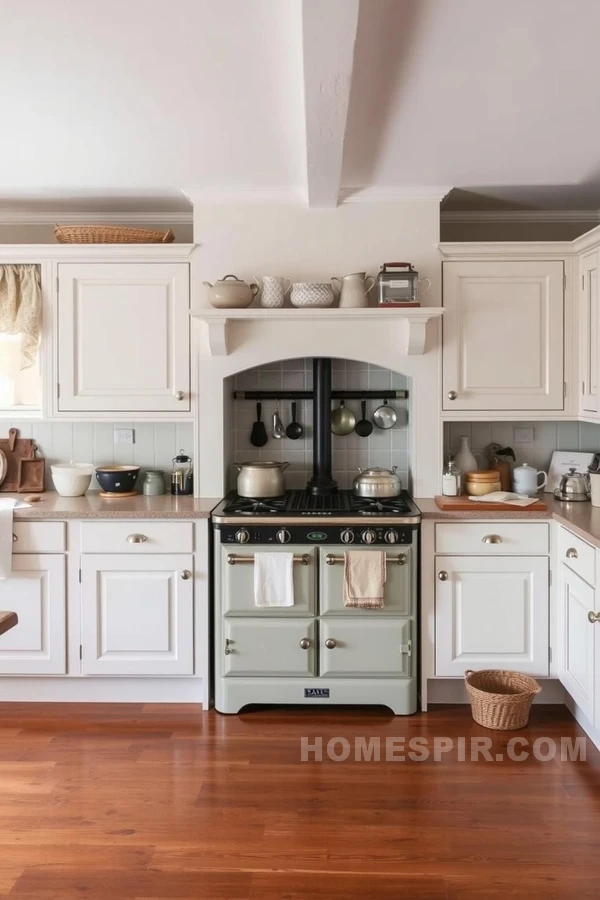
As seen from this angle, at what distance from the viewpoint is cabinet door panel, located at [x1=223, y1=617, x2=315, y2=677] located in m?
3.30

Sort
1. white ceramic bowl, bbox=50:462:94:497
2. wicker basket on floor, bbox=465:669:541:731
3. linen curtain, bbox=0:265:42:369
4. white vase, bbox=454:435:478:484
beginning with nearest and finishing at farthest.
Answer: wicker basket on floor, bbox=465:669:541:731, linen curtain, bbox=0:265:42:369, white ceramic bowl, bbox=50:462:94:497, white vase, bbox=454:435:478:484

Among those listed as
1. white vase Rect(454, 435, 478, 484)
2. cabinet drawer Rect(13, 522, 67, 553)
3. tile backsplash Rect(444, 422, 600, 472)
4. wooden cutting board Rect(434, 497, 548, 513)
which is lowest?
cabinet drawer Rect(13, 522, 67, 553)

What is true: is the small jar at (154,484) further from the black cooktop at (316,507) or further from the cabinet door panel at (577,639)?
the cabinet door panel at (577,639)

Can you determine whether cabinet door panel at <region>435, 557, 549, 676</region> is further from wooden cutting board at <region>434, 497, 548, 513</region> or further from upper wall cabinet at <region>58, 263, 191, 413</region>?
upper wall cabinet at <region>58, 263, 191, 413</region>

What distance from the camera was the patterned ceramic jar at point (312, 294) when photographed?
3.46 m

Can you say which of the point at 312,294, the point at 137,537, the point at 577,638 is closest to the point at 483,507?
the point at 577,638

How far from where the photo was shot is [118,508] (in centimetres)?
345

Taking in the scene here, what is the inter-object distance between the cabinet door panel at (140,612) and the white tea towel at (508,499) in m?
1.33

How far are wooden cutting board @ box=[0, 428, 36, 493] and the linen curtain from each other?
1.67 feet

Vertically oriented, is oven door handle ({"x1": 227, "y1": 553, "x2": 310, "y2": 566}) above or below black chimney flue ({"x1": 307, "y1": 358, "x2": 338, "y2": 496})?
below

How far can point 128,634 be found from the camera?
3.40 metres

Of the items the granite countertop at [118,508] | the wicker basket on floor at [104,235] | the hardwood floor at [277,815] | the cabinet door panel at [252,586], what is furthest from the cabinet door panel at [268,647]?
the wicker basket on floor at [104,235]

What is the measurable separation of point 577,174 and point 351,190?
Result: 0.96 m

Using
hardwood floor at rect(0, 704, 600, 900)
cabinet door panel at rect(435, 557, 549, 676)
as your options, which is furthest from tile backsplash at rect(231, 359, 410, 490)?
hardwood floor at rect(0, 704, 600, 900)
